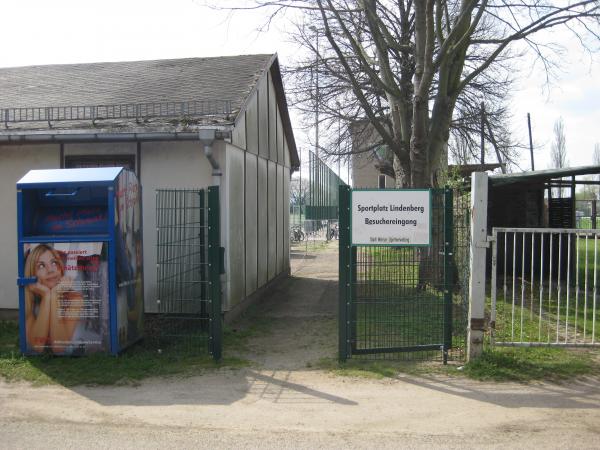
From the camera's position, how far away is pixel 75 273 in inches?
273

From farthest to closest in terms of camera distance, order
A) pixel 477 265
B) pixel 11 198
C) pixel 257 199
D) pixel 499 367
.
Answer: pixel 257 199
pixel 11 198
pixel 477 265
pixel 499 367

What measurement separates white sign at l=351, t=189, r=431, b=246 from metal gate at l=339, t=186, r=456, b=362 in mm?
123

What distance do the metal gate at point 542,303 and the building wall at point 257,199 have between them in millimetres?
4232

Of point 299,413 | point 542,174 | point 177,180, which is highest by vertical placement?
point 542,174

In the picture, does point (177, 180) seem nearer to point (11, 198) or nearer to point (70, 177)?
point (70, 177)

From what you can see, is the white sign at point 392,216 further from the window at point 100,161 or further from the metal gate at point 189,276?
the window at point 100,161

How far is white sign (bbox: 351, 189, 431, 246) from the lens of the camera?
677 cm

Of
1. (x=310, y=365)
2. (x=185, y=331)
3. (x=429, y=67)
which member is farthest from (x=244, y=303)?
(x=429, y=67)

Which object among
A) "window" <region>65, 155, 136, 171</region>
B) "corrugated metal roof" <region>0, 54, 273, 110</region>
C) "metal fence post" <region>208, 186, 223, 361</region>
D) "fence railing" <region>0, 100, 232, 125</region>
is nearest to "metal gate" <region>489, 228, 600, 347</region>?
"metal fence post" <region>208, 186, 223, 361</region>

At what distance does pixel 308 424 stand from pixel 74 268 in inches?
140

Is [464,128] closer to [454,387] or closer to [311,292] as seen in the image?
[311,292]

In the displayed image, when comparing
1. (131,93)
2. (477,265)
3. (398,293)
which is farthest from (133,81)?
(477,265)

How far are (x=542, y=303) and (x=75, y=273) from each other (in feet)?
25.8

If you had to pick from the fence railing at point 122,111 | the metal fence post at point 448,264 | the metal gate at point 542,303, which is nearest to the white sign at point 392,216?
the metal fence post at point 448,264
